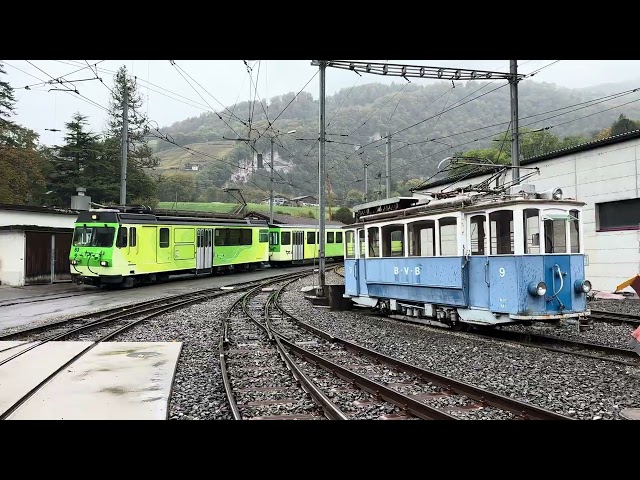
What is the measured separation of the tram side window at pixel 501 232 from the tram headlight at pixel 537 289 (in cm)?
73

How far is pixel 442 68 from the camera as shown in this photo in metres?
16.0

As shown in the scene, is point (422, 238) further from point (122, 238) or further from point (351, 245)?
point (122, 238)

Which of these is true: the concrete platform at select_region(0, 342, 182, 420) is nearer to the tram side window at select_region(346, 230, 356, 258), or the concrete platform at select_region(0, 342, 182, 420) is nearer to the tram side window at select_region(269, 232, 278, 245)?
the tram side window at select_region(346, 230, 356, 258)

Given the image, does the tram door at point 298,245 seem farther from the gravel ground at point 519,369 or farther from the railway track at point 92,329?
the gravel ground at point 519,369

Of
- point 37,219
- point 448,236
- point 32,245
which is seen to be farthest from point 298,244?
point 448,236

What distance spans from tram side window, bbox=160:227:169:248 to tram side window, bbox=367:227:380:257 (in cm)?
1198

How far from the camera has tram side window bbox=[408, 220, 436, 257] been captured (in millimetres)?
11602

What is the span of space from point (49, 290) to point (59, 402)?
55.8 feet

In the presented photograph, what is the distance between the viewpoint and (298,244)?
121ft

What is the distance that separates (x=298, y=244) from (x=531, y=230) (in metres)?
27.7

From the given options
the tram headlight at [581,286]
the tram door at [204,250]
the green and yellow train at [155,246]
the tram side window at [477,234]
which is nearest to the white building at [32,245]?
the green and yellow train at [155,246]

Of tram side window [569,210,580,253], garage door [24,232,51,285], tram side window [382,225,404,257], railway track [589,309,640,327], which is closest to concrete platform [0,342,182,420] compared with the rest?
tram side window [382,225,404,257]
